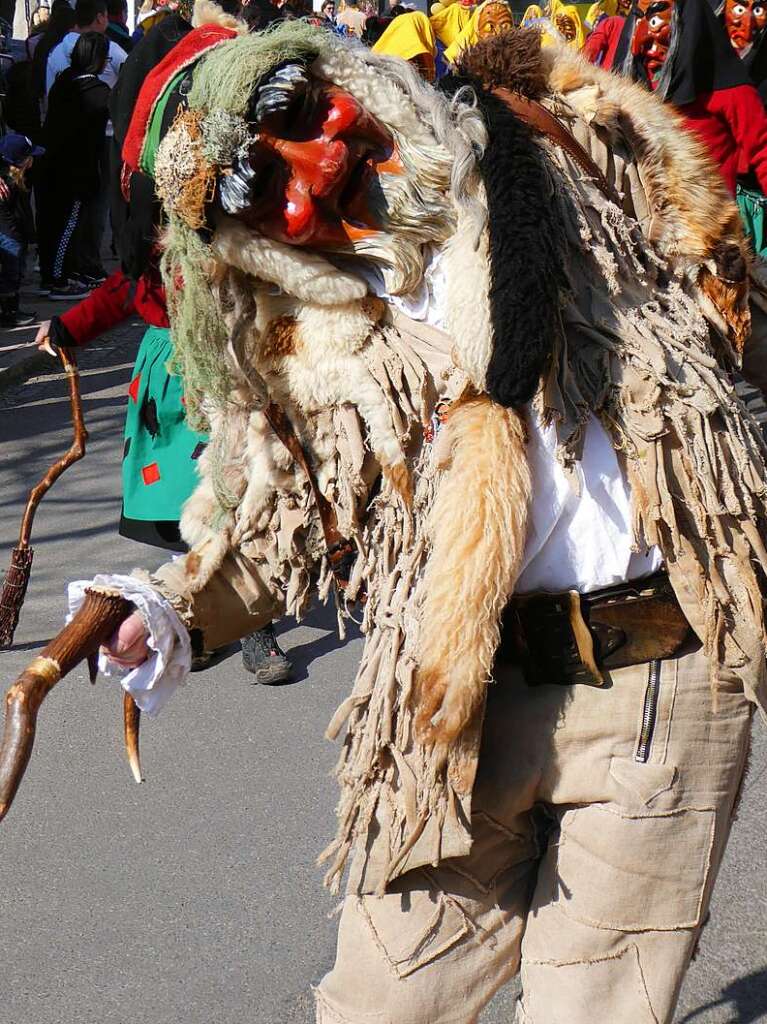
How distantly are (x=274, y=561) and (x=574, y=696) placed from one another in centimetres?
44

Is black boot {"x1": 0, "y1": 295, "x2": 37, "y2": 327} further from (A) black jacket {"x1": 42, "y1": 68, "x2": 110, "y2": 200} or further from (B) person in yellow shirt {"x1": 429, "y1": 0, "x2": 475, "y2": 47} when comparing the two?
(B) person in yellow shirt {"x1": 429, "y1": 0, "x2": 475, "y2": 47}

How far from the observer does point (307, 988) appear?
2.58 meters

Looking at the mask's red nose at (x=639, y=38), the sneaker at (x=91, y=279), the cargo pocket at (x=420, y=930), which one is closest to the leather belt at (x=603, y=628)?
the cargo pocket at (x=420, y=930)

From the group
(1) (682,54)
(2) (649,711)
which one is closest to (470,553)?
(2) (649,711)

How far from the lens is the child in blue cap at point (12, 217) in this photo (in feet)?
25.2

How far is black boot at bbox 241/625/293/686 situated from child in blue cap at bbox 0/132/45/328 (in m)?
4.69

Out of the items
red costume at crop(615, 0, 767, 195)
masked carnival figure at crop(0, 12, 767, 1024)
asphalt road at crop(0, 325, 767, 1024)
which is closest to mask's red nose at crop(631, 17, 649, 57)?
red costume at crop(615, 0, 767, 195)

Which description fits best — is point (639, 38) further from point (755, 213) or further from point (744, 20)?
point (744, 20)

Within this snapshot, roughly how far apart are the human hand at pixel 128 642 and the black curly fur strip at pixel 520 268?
548mm

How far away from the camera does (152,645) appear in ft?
5.26

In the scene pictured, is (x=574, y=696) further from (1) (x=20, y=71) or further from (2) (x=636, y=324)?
(1) (x=20, y=71)

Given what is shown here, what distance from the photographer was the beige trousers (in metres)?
1.62

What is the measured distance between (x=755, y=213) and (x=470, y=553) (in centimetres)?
358

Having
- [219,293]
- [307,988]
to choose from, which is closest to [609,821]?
[219,293]
